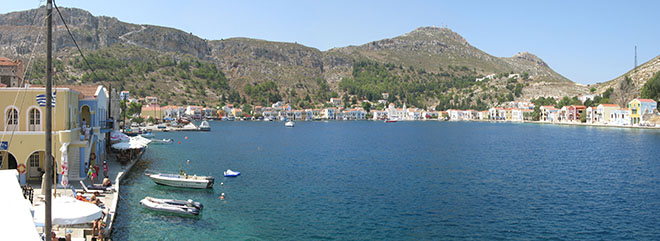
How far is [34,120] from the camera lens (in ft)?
77.3

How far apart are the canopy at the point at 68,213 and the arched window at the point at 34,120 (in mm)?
10056

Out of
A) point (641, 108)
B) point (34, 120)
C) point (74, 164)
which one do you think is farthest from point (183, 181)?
point (641, 108)

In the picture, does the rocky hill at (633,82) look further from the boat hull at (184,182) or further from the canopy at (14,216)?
the canopy at (14,216)

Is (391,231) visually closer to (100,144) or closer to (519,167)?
(100,144)

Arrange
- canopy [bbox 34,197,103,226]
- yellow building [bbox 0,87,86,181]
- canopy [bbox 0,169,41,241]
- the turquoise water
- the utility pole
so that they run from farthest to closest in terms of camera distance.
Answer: yellow building [bbox 0,87,86,181] < the turquoise water < canopy [bbox 34,197,103,226] < the utility pole < canopy [bbox 0,169,41,241]

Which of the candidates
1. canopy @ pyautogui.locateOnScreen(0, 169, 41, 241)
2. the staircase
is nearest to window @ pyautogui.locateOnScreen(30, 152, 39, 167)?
the staircase

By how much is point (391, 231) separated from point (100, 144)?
2380 cm

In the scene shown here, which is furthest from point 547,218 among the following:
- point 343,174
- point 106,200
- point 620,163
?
point 620,163

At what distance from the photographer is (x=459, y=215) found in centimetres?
2373

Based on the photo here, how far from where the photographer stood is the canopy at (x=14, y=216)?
8758 mm

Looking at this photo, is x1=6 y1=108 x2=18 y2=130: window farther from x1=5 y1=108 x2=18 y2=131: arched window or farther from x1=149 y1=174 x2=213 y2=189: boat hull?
x1=149 y1=174 x2=213 y2=189: boat hull

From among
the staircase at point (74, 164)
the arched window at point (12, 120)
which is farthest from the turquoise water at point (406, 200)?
the arched window at point (12, 120)

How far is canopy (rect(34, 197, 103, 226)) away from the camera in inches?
575

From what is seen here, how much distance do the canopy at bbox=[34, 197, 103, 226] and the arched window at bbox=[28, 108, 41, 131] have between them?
10.1 metres
